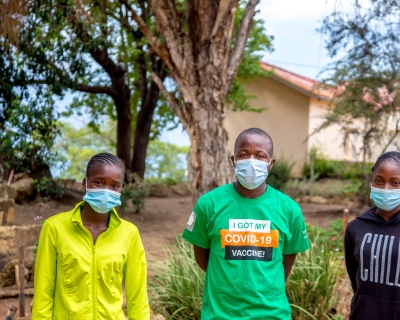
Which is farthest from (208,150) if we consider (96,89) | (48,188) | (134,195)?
(96,89)

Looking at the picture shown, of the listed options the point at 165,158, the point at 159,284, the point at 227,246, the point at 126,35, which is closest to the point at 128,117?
the point at 126,35

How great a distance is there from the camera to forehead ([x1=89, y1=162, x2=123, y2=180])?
2969 mm

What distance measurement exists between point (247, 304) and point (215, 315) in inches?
6.8

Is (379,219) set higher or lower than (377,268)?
higher

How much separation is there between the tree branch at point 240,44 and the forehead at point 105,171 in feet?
15.9

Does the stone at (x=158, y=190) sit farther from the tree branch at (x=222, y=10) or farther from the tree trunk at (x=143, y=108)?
the tree branch at (x=222, y=10)

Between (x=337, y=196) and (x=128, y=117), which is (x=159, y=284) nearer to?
(x=128, y=117)

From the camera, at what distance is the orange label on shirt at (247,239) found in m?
3.12

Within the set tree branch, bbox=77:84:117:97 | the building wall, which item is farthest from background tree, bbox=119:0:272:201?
the building wall

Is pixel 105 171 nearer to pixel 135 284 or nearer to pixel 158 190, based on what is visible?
pixel 135 284

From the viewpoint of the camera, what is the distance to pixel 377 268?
10.5ft

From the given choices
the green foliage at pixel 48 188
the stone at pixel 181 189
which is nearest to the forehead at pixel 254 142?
the green foliage at pixel 48 188

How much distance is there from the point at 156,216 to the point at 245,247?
34.2 ft

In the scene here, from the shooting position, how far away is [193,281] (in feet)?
17.0
